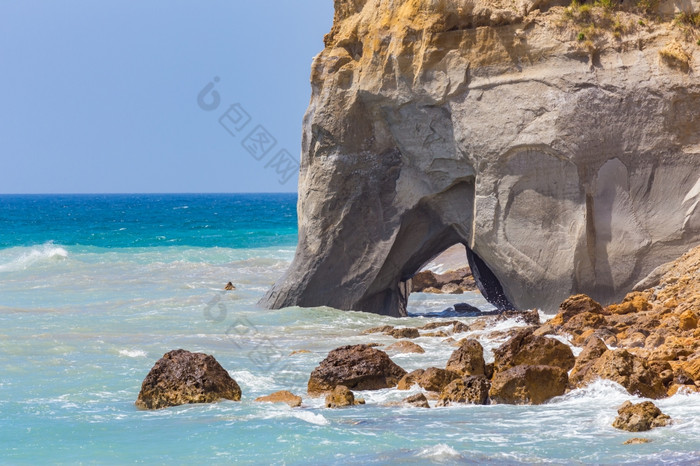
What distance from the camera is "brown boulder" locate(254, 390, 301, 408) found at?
371 inches

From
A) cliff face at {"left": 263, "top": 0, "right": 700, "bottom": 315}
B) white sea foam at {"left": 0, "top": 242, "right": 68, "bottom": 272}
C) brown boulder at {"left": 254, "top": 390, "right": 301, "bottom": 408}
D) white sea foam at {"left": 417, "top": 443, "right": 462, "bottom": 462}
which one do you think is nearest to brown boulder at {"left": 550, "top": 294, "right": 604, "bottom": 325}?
cliff face at {"left": 263, "top": 0, "right": 700, "bottom": 315}

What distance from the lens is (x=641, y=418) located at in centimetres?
782

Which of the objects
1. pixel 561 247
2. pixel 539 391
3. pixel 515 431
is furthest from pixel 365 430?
pixel 561 247

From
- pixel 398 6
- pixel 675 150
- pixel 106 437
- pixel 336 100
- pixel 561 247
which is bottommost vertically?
pixel 106 437

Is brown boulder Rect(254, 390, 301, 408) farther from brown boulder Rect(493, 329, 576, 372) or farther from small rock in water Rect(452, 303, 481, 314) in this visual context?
small rock in water Rect(452, 303, 481, 314)

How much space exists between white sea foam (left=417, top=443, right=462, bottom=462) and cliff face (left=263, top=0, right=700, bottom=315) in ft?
24.2

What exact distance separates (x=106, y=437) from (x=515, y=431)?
352 cm

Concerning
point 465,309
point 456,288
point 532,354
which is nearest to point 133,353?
point 532,354

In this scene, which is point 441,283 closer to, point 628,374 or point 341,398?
point 341,398

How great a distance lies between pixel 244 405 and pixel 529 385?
110 inches

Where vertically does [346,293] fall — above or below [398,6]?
below

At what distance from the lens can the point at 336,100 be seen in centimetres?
1594

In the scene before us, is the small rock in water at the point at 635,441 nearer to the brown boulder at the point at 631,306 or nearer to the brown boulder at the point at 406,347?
the brown boulder at the point at 406,347

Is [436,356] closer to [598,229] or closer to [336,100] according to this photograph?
[598,229]
